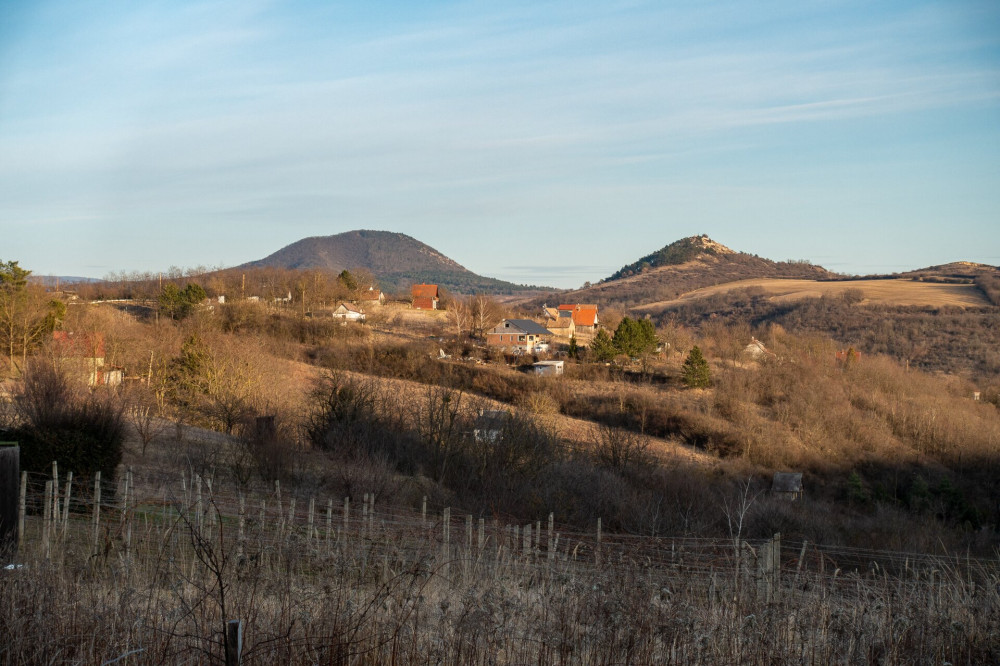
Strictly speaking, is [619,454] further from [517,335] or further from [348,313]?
[348,313]

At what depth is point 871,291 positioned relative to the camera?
104 metres

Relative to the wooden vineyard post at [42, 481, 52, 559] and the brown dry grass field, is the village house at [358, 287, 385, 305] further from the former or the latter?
the wooden vineyard post at [42, 481, 52, 559]

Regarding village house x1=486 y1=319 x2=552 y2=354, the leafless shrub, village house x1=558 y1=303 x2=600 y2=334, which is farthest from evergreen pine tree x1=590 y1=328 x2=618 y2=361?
village house x1=558 y1=303 x2=600 y2=334

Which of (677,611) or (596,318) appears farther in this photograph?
(596,318)

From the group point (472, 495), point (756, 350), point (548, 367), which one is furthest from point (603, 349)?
point (472, 495)

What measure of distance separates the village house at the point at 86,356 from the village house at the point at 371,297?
44.8m

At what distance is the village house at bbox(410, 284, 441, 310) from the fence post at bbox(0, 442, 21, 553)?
77.5 m

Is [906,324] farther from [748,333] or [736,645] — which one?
[736,645]

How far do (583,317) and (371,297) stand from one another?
27.6 meters

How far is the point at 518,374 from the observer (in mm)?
50812

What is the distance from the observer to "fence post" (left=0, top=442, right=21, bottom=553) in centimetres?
552

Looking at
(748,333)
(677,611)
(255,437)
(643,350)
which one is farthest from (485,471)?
(748,333)

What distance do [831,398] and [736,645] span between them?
151 feet

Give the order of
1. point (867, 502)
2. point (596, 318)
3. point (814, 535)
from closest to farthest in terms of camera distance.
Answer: point (814, 535), point (867, 502), point (596, 318)
